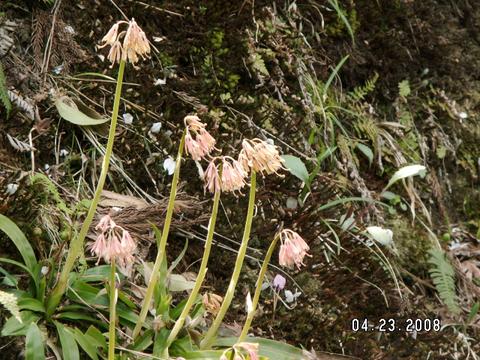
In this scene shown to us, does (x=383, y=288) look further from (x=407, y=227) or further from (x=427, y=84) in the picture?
(x=427, y=84)

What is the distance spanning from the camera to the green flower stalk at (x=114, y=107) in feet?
7.71

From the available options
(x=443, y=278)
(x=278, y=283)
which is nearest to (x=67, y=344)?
(x=278, y=283)

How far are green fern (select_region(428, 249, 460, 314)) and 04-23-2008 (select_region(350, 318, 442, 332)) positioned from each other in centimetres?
20

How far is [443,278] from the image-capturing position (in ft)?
14.1

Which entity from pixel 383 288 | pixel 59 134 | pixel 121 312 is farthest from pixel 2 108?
pixel 383 288

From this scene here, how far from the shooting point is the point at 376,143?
4.89 m

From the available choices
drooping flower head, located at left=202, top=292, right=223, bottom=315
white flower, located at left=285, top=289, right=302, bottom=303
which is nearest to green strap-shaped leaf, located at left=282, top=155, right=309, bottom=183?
white flower, located at left=285, top=289, right=302, bottom=303

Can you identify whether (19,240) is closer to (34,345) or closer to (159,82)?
(34,345)

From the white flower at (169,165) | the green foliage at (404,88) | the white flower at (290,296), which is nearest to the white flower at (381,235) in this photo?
the white flower at (290,296)

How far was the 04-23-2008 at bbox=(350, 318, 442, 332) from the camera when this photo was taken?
369 centimetres

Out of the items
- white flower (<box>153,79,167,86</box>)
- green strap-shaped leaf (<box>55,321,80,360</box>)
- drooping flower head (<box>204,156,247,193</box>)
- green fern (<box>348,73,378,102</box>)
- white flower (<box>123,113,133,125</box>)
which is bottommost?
green strap-shaped leaf (<box>55,321,80,360</box>)

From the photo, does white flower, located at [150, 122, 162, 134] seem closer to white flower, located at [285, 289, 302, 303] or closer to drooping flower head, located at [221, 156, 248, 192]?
white flower, located at [285, 289, 302, 303]

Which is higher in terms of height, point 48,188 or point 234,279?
point 48,188

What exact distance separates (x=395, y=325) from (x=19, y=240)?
202cm
